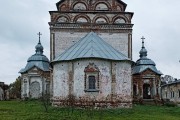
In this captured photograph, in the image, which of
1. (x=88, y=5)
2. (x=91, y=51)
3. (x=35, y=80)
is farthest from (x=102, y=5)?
(x=35, y=80)

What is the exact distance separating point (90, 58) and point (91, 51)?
627 mm

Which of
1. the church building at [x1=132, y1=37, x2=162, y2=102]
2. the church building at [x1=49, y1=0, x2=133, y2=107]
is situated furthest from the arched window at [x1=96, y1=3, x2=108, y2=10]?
the church building at [x1=132, y1=37, x2=162, y2=102]

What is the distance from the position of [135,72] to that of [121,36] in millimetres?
7627

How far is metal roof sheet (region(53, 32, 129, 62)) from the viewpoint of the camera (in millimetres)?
22859

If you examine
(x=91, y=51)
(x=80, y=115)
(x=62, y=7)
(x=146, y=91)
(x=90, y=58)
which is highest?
(x=62, y=7)

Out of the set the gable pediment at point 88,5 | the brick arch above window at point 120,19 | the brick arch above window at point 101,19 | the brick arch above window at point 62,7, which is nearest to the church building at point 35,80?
the brick arch above window at point 62,7

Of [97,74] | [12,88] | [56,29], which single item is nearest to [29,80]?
[56,29]

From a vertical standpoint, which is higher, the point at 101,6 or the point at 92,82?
the point at 101,6

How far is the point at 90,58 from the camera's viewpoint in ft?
74.0

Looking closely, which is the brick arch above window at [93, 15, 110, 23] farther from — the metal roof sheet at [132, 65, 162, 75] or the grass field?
the grass field

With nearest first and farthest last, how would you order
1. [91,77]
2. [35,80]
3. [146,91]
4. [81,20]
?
[91,77]
[81,20]
[35,80]
[146,91]

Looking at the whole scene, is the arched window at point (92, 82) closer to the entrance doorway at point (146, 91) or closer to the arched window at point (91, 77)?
the arched window at point (91, 77)

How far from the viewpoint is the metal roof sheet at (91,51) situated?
22859 mm

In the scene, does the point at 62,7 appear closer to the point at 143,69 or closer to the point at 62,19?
the point at 62,19
